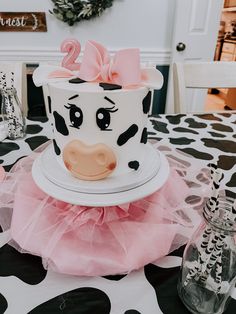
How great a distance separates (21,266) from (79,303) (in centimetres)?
13

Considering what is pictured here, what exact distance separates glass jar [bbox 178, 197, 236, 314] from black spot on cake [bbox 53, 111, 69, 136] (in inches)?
11.1

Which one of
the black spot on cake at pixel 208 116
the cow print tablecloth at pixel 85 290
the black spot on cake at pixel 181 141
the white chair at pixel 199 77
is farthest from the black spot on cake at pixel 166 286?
the white chair at pixel 199 77

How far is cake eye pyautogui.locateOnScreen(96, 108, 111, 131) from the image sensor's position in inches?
18.8

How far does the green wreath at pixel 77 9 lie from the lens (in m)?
1.98

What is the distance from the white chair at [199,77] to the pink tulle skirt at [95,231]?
2.77ft

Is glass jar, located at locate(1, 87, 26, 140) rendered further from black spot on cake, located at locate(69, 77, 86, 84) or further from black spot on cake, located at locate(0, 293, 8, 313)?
black spot on cake, located at locate(0, 293, 8, 313)

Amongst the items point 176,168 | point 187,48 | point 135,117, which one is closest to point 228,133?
point 176,168

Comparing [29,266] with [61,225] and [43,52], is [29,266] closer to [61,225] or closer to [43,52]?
[61,225]

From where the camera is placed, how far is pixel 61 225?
0.51 meters

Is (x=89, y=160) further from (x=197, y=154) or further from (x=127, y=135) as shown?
(x=197, y=154)

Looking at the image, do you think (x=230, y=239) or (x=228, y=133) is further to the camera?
(x=228, y=133)

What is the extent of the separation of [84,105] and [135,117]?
0.10m

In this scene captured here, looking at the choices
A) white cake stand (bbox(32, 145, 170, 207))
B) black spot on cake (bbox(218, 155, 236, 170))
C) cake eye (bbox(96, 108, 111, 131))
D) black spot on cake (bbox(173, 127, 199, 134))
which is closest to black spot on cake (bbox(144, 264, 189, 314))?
white cake stand (bbox(32, 145, 170, 207))

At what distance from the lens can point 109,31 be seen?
2.17 metres
